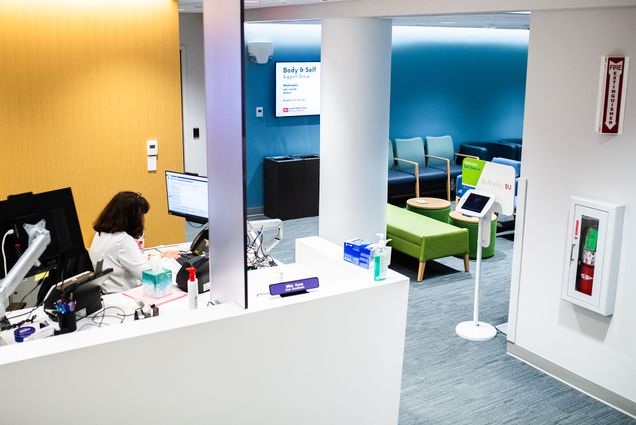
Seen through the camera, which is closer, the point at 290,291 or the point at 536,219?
the point at 290,291

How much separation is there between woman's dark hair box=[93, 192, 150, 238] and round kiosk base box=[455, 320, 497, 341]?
8.98ft

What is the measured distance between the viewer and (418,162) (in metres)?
10.4

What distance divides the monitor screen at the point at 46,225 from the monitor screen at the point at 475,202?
307cm

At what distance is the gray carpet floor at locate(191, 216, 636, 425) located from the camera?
13.9 ft

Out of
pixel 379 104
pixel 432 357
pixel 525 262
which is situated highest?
pixel 379 104

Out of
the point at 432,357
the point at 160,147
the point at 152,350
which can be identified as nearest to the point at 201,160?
the point at 160,147

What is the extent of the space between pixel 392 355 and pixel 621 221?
6.00ft

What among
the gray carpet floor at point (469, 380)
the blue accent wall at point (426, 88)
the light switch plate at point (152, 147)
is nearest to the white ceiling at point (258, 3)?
the blue accent wall at point (426, 88)

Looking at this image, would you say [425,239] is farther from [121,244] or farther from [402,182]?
[121,244]

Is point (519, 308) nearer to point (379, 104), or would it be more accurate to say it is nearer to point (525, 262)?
point (525, 262)

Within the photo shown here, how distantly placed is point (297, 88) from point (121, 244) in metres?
5.43

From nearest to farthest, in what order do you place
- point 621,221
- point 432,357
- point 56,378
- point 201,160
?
point 56,378 → point 621,221 → point 432,357 → point 201,160

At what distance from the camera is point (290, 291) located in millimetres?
3014

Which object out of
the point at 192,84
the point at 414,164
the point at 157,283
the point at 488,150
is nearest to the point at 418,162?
the point at 414,164
